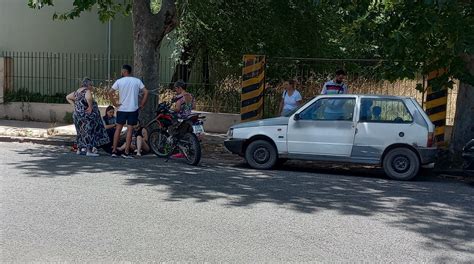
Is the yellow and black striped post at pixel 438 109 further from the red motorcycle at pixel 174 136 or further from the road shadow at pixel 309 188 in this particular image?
the red motorcycle at pixel 174 136

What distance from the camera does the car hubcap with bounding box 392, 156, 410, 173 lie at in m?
10.3

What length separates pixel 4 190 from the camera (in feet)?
26.2

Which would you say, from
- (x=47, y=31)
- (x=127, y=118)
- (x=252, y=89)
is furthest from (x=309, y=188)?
(x=47, y=31)

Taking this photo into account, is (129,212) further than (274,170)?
No

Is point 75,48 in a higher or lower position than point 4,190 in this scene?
higher

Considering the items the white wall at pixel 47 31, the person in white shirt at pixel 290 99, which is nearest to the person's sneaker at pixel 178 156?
the person in white shirt at pixel 290 99

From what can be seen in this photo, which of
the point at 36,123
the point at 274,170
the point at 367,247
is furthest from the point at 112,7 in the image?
the point at 367,247

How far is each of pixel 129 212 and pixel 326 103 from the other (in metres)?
4.91

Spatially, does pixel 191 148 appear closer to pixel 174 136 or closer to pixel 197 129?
pixel 197 129

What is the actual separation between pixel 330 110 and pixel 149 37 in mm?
4867

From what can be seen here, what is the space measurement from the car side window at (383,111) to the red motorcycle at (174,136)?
3053mm

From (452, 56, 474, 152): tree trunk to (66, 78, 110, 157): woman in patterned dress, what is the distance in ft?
23.5

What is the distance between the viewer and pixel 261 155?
36.3ft

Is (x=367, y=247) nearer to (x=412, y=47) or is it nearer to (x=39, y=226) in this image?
(x=39, y=226)
